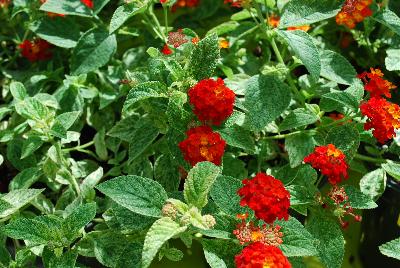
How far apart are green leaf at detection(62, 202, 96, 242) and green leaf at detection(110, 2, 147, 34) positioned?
41cm

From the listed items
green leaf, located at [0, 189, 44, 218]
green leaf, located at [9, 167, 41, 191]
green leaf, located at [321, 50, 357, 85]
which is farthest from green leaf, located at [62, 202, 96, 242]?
green leaf, located at [321, 50, 357, 85]

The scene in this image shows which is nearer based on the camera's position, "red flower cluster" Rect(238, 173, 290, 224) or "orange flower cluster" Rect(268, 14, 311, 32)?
"red flower cluster" Rect(238, 173, 290, 224)

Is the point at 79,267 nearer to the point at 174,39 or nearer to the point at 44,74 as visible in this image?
the point at 174,39

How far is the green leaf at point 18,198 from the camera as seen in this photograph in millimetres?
1176

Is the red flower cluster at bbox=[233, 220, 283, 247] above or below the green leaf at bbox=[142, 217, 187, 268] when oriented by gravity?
below

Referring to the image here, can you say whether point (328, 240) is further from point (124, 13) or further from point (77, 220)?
point (124, 13)

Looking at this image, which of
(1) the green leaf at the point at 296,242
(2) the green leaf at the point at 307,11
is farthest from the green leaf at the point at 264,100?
(1) the green leaf at the point at 296,242

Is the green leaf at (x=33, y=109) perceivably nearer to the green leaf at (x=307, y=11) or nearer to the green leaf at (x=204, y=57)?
the green leaf at (x=204, y=57)

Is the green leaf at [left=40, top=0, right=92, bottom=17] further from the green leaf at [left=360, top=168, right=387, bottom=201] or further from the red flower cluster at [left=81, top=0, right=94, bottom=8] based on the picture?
the green leaf at [left=360, top=168, right=387, bottom=201]

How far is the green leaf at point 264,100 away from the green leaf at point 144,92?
0.65ft

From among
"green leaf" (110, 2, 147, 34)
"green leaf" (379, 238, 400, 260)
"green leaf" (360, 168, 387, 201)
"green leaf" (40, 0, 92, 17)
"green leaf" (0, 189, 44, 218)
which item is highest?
"green leaf" (110, 2, 147, 34)

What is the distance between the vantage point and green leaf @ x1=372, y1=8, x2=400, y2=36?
1.41 meters

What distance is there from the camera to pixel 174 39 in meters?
1.28

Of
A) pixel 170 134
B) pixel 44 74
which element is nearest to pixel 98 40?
pixel 44 74
